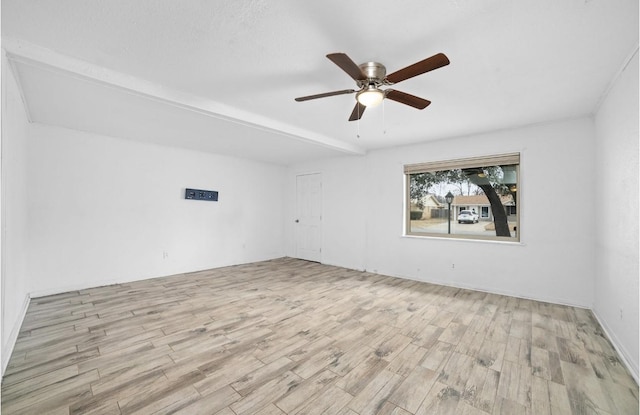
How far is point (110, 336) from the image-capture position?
104 inches

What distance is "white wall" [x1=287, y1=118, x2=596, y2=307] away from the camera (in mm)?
3545

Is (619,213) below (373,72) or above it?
below

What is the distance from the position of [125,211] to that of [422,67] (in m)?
4.98

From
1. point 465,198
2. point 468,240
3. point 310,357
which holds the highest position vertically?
point 465,198

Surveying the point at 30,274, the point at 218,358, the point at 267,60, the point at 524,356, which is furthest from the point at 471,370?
the point at 30,274

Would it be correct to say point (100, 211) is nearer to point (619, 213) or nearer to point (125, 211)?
point (125, 211)

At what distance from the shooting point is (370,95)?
7.61ft

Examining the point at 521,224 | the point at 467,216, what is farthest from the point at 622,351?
the point at 467,216

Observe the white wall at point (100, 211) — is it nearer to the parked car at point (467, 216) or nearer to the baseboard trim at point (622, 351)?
the parked car at point (467, 216)

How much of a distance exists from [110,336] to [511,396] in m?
3.45

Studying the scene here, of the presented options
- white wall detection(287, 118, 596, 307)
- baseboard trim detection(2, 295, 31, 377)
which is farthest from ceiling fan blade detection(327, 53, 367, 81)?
baseboard trim detection(2, 295, 31, 377)

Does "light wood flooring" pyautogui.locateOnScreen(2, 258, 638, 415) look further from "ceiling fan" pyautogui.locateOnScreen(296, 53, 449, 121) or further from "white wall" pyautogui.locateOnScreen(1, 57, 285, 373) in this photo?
"ceiling fan" pyautogui.locateOnScreen(296, 53, 449, 121)

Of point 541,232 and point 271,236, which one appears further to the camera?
point 271,236

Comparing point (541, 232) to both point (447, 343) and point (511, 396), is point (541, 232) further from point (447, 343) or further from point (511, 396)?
point (511, 396)
